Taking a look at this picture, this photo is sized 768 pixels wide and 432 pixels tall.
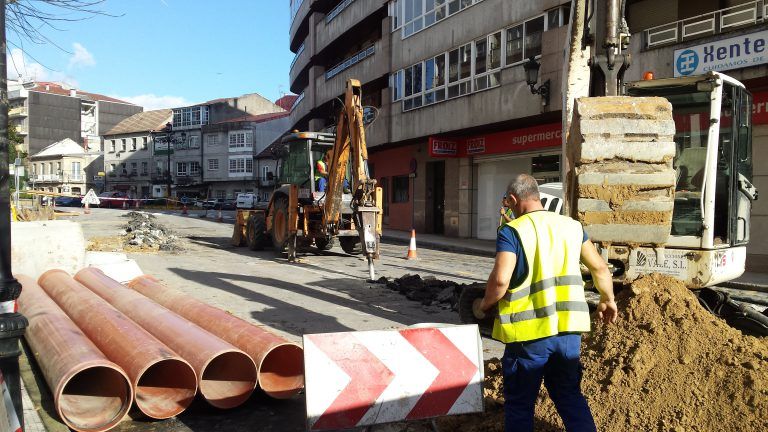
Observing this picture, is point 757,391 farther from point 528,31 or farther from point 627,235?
point 528,31

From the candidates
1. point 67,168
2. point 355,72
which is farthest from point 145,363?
point 67,168

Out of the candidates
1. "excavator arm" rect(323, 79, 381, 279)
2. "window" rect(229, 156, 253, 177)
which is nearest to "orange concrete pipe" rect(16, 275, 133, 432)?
"excavator arm" rect(323, 79, 381, 279)

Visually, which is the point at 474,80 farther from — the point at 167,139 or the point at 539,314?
the point at 167,139

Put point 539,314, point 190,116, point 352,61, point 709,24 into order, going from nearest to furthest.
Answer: point 539,314 < point 709,24 < point 352,61 < point 190,116

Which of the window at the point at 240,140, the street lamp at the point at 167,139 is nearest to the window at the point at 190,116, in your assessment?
the street lamp at the point at 167,139

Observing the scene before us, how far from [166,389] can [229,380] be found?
469mm

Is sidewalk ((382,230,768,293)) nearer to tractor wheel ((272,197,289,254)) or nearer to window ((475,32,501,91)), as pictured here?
window ((475,32,501,91))

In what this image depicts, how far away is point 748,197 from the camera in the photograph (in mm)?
5570

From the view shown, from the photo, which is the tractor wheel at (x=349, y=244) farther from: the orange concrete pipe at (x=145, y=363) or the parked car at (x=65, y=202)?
the parked car at (x=65, y=202)

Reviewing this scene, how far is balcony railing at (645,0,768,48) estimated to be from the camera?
1181cm

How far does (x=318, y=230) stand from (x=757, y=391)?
37.5ft

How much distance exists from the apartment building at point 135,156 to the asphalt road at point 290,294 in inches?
2507

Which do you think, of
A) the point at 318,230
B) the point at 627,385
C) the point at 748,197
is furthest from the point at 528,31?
the point at 627,385

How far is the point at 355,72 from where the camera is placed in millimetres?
28375
